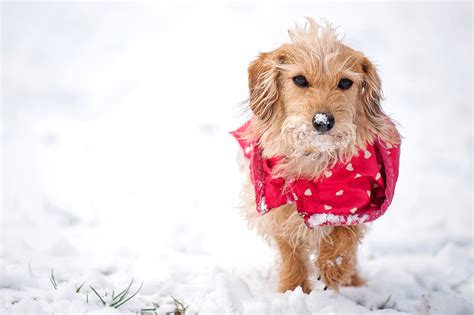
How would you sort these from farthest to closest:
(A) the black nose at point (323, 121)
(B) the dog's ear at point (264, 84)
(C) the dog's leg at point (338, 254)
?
1. (C) the dog's leg at point (338, 254)
2. (B) the dog's ear at point (264, 84)
3. (A) the black nose at point (323, 121)

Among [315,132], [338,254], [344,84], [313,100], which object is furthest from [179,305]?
[344,84]

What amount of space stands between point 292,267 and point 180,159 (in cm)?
312

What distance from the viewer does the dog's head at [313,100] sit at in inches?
99.7

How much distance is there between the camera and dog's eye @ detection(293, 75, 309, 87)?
8.81 ft

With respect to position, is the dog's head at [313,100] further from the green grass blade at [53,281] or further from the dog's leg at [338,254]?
the green grass blade at [53,281]

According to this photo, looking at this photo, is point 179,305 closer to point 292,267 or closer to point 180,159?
point 292,267

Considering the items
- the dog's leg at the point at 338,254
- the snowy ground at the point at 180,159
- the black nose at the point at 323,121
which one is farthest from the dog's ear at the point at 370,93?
the snowy ground at the point at 180,159

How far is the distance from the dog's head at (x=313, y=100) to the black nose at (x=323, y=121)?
22 millimetres

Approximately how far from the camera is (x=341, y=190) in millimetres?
2729

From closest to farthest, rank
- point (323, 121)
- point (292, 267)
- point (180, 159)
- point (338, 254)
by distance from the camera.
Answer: point (323, 121) → point (338, 254) → point (292, 267) → point (180, 159)

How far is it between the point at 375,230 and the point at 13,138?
4.35 m

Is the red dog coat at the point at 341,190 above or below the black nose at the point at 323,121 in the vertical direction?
below

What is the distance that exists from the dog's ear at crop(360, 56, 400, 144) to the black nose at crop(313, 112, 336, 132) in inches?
15.4

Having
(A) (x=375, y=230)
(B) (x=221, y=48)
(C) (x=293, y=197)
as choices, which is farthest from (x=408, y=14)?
(C) (x=293, y=197)
